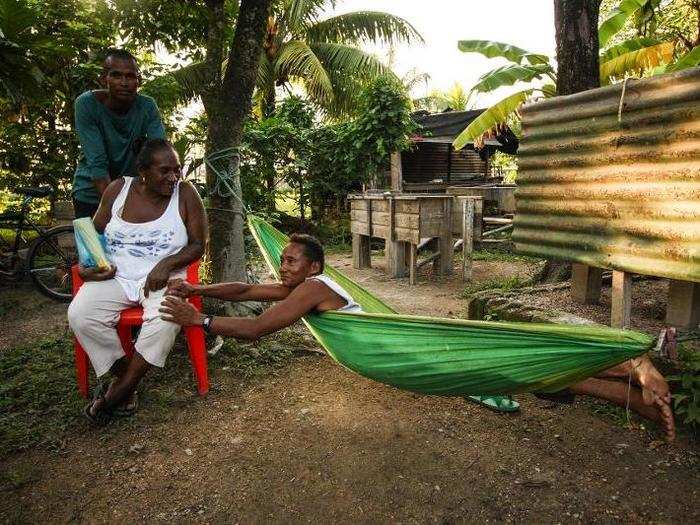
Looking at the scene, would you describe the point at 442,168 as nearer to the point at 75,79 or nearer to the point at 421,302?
the point at 421,302

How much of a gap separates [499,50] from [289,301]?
17.2ft

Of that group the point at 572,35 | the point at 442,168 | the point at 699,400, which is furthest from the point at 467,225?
the point at 442,168

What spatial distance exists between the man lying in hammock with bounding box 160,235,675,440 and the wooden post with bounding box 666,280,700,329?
0.86 m

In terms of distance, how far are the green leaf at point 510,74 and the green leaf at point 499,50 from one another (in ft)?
→ 0.35

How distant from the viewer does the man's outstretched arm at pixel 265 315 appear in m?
1.89

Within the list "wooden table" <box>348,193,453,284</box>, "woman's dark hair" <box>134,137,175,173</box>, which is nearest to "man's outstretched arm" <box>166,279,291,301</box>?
"woman's dark hair" <box>134,137,175,173</box>

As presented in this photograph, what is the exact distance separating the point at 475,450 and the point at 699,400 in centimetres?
94

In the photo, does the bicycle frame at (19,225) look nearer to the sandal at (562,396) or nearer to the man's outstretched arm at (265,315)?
the man's outstretched arm at (265,315)

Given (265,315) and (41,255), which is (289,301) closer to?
(265,315)

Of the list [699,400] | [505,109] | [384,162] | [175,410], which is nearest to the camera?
[699,400]

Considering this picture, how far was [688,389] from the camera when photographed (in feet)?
6.77

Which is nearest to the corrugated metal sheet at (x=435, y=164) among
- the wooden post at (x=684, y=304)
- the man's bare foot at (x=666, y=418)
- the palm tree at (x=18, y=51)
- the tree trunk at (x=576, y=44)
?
the tree trunk at (x=576, y=44)

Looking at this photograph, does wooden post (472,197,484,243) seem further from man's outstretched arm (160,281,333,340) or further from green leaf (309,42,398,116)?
green leaf (309,42,398,116)

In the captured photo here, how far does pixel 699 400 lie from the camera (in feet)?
6.53
